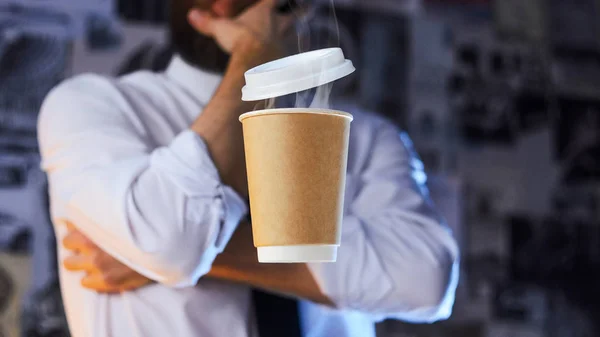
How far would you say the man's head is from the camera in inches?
50.5

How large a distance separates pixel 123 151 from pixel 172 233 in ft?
0.60

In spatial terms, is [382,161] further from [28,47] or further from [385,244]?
[28,47]

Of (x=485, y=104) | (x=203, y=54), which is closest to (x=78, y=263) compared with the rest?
(x=203, y=54)

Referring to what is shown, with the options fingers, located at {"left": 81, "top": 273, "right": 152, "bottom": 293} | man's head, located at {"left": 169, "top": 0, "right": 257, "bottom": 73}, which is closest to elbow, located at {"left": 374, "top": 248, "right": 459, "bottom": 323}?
fingers, located at {"left": 81, "top": 273, "right": 152, "bottom": 293}

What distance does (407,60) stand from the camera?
180 cm

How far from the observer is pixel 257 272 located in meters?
1.15

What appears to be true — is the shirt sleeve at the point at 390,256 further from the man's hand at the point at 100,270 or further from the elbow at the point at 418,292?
the man's hand at the point at 100,270

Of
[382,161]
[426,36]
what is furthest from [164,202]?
[426,36]

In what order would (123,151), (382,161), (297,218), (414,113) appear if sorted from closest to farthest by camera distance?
(297,218) → (123,151) → (382,161) → (414,113)

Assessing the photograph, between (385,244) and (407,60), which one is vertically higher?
(407,60)

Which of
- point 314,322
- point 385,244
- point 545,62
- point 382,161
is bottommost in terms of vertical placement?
point 314,322

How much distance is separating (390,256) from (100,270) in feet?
1.46

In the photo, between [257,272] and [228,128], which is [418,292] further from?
[228,128]

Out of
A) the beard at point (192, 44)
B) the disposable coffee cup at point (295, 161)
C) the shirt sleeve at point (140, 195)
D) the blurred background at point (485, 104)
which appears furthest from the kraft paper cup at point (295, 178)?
the blurred background at point (485, 104)
